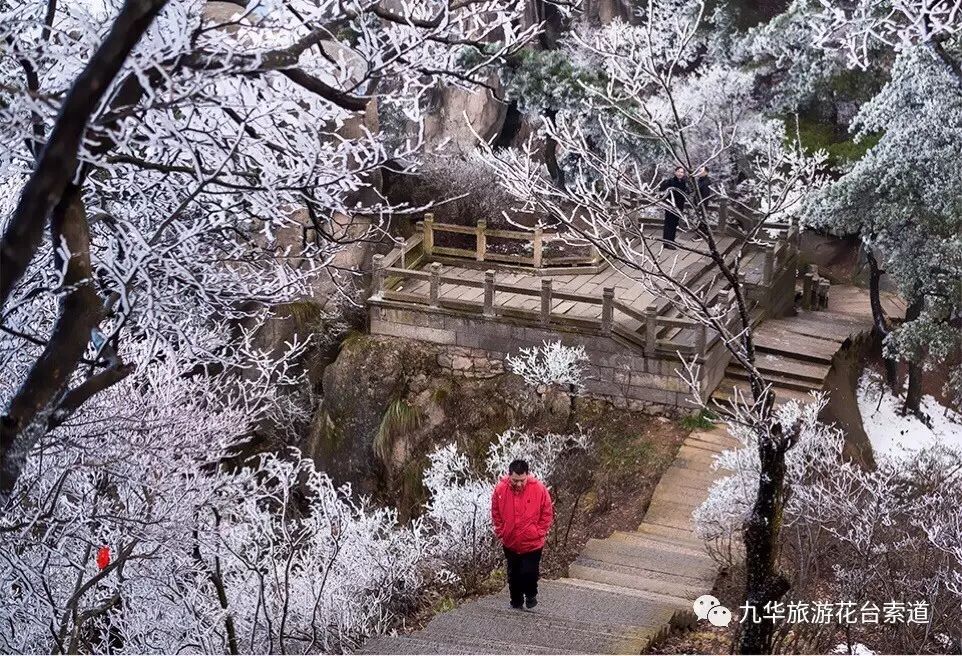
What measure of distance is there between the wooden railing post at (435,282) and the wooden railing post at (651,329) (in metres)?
3.03

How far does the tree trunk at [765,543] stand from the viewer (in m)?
5.16

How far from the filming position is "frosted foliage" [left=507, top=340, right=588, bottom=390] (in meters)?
13.4

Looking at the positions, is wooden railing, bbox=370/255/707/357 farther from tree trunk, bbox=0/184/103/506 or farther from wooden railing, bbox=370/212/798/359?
tree trunk, bbox=0/184/103/506

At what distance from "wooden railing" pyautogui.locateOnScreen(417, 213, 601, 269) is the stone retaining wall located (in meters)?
1.57

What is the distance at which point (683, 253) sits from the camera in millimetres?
15750

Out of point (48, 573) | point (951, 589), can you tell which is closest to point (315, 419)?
point (48, 573)

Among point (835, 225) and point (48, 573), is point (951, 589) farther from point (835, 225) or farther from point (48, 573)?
point (835, 225)

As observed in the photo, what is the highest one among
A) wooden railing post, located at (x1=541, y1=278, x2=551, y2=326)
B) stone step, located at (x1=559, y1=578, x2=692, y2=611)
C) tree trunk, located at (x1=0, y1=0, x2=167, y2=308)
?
wooden railing post, located at (x1=541, y1=278, x2=551, y2=326)

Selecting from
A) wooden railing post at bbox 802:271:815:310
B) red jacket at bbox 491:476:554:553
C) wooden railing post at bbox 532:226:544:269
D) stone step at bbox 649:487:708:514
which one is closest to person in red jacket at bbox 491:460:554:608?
red jacket at bbox 491:476:554:553

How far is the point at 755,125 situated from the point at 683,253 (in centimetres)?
263

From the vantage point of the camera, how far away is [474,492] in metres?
10.3

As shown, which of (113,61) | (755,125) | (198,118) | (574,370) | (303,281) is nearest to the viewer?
(113,61)

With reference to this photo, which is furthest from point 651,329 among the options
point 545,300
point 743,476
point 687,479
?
point 743,476

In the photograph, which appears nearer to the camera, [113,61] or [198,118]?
[113,61]
